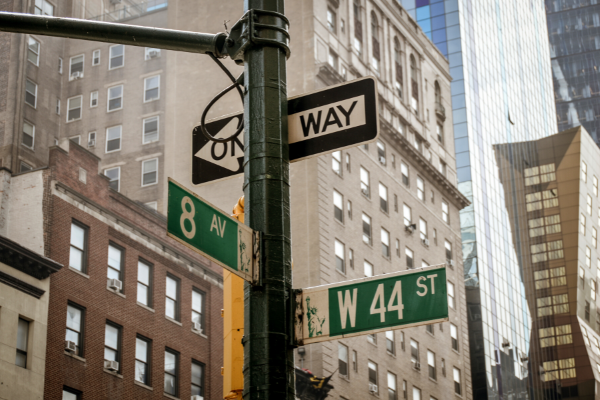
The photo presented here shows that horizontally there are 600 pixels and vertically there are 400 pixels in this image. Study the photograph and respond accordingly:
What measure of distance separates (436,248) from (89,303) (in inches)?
1467

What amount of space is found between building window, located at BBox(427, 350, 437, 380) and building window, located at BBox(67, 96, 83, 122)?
27897 mm

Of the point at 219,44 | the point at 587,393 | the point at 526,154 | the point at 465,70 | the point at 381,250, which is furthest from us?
the point at 526,154

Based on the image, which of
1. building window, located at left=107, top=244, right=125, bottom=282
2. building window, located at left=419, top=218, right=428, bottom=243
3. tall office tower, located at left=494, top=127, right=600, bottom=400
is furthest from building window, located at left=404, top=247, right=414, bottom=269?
tall office tower, located at left=494, top=127, right=600, bottom=400

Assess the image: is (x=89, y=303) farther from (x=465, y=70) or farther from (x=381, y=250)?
(x=465, y=70)

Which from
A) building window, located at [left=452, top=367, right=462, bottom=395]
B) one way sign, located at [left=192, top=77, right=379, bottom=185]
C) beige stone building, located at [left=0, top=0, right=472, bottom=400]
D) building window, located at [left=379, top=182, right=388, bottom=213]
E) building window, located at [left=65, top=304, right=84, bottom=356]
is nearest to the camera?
one way sign, located at [left=192, top=77, right=379, bottom=185]

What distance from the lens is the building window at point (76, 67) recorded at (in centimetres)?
6781

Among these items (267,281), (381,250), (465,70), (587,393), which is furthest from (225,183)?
(587,393)

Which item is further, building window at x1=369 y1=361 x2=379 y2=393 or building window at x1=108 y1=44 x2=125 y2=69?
building window at x1=108 y1=44 x2=125 y2=69

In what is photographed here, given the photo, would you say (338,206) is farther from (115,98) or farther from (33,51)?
(33,51)

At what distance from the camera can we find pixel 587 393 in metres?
101

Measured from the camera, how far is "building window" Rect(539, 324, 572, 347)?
336ft

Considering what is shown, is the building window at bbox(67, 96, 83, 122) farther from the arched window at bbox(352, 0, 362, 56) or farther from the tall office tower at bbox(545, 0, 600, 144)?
the tall office tower at bbox(545, 0, 600, 144)

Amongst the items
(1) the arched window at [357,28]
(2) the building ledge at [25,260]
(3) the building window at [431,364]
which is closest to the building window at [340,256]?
(3) the building window at [431,364]

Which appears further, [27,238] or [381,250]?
[381,250]
